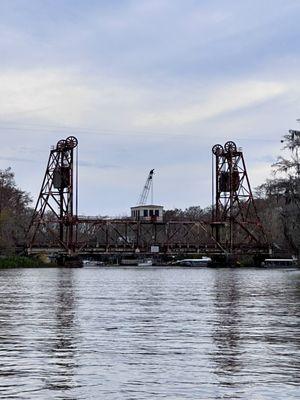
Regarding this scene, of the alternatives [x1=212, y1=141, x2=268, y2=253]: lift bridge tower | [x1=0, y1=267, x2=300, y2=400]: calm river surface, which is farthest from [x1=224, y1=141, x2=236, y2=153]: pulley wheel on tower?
[x1=0, y1=267, x2=300, y2=400]: calm river surface

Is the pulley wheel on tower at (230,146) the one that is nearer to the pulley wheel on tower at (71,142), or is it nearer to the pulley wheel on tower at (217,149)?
the pulley wheel on tower at (217,149)

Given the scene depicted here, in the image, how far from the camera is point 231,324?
26.0 m

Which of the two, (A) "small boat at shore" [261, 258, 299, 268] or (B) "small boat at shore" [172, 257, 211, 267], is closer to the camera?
(A) "small boat at shore" [261, 258, 299, 268]

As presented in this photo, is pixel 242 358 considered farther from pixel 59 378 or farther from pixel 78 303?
pixel 78 303

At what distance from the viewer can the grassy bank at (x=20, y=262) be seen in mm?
114356

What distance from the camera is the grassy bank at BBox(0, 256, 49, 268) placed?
114356 mm

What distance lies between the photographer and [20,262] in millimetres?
123625

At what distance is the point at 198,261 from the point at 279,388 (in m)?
158

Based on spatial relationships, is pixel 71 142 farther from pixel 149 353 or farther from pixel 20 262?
pixel 149 353

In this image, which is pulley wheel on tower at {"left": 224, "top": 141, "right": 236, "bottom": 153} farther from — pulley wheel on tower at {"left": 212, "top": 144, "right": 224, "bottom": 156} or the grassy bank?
the grassy bank

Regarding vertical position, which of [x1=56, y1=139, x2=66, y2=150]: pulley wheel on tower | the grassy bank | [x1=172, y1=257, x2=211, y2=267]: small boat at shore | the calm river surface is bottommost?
the calm river surface

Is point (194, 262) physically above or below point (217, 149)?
below

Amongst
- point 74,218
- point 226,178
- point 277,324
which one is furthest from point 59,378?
point 226,178

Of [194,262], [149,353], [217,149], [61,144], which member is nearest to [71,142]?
[61,144]
